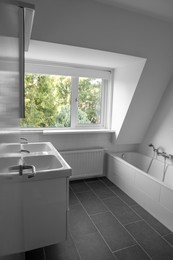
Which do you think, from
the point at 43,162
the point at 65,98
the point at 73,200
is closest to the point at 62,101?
the point at 65,98

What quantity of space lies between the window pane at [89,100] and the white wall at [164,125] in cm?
99

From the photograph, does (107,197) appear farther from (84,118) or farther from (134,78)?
(134,78)

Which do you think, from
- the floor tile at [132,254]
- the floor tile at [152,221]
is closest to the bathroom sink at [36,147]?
the floor tile at [132,254]

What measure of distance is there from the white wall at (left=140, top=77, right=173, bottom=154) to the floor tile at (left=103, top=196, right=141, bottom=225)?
3.67 ft

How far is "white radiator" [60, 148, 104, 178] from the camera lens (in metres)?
2.97

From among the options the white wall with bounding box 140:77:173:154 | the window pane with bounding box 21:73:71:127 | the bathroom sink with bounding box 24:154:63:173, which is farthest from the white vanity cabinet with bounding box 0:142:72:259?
the white wall with bounding box 140:77:173:154

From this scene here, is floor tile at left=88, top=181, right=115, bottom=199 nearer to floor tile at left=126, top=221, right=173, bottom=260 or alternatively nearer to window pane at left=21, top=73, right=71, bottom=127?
floor tile at left=126, top=221, right=173, bottom=260

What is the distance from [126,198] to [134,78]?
1.75 meters

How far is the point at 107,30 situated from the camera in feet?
6.02

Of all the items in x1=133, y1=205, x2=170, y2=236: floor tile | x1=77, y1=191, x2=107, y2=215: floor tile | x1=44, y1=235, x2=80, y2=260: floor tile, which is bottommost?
x1=44, y1=235, x2=80, y2=260: floor tile

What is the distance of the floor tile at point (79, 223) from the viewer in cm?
192

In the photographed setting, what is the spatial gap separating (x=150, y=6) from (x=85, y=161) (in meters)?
2.28

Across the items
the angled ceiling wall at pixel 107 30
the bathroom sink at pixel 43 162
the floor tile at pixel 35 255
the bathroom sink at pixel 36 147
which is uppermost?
the angled ceiling wall at pixel 107 30

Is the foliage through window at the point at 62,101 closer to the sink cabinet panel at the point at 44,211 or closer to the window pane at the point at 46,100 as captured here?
the window pane at the point at 46,100
